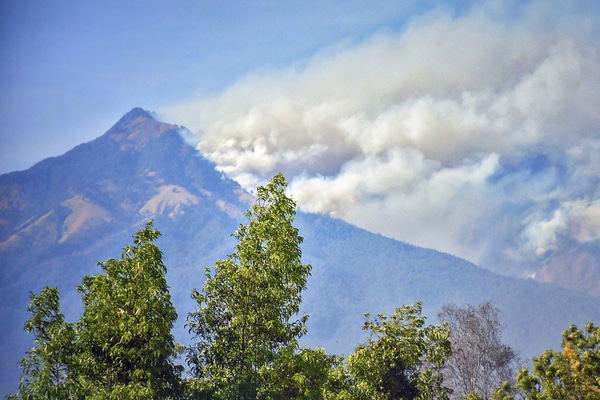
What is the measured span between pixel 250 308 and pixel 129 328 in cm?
457

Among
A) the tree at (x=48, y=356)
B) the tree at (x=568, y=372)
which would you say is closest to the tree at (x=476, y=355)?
the tree at (x=568, y=372)

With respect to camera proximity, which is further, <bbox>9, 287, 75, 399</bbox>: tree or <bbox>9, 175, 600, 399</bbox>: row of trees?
<bbox>9, 175, 600, 399</bbox>: row of trees

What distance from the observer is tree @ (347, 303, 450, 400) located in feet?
110

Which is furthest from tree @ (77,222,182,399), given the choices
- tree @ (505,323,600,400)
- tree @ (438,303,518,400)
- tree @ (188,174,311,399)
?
tree @ (438,303,518,400)

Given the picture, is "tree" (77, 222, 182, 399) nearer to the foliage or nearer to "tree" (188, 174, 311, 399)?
the foliage

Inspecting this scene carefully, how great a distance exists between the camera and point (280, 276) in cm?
2691

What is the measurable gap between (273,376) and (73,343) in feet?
25.3

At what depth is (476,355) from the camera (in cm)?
7856

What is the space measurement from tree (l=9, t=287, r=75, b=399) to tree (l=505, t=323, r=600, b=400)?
2100 centimetres

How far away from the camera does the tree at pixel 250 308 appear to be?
26391mm

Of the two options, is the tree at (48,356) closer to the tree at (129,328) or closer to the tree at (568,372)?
the tree at (129,328)

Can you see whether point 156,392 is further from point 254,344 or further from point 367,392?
point 367,392

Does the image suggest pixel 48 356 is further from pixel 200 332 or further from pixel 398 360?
pixel 398 360

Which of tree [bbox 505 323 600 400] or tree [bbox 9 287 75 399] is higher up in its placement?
tree [bbox 505 323 600 400]
